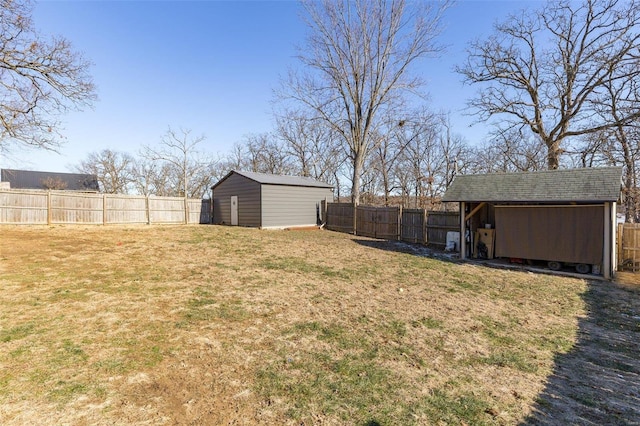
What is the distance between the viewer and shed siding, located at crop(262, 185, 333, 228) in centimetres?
1670

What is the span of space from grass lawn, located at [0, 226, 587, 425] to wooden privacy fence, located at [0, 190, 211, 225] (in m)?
7.07

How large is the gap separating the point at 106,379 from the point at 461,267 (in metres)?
9.12

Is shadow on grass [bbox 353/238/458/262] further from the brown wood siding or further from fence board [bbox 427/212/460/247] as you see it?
the brown wood siding

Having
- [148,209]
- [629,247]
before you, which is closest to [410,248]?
[629,247]

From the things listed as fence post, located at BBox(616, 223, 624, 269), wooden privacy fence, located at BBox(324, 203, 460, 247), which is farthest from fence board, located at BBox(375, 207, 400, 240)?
fence post, located at BBox(616, 223, 624, 269)

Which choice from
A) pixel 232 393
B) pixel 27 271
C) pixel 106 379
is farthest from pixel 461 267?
pixel 27 271

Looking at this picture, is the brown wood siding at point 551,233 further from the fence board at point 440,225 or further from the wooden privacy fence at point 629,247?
the fence board at point 440,225

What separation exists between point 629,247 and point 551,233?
2.39 m

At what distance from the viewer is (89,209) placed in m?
14.7

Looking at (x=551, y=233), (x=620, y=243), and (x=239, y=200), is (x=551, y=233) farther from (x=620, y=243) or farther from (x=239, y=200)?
(x=239, y=200)

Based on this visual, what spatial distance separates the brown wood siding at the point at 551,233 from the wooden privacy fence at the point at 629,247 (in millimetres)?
1686

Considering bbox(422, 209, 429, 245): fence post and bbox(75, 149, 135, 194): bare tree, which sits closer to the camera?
bbox(422, 209, 429, 245): fence post

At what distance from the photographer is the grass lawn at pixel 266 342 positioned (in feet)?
8.67

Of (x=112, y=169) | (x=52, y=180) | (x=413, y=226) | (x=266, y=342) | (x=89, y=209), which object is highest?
(x=112, y=169)
